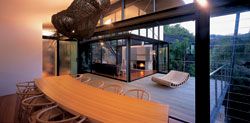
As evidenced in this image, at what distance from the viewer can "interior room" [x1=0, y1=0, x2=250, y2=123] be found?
192cm

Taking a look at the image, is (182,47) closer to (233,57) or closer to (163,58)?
(163,58)

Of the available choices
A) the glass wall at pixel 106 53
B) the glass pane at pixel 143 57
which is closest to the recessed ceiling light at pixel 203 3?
the glass wall at pixel 106 53

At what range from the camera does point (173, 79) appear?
6.52 m

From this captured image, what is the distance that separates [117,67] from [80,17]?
19.5 ft

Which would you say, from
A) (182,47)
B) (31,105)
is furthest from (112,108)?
(182,47)

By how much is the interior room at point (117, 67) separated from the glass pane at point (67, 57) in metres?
0.20

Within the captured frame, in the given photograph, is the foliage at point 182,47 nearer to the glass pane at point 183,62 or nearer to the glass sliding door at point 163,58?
the glass pane at point 183,62

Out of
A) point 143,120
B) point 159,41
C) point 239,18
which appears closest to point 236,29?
point 239,18

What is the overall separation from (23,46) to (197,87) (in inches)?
225

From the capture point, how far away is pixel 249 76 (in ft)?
7.64

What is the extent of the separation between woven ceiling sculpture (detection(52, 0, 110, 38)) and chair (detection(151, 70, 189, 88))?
4366mm

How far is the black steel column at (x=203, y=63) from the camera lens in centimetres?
216

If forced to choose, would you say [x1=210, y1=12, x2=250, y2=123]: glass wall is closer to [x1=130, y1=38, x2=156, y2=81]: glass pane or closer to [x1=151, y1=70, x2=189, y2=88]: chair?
[x1=151, y1=70, x2=189, y2=88]: chair

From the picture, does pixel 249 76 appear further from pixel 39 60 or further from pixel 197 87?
pixel 39 60
